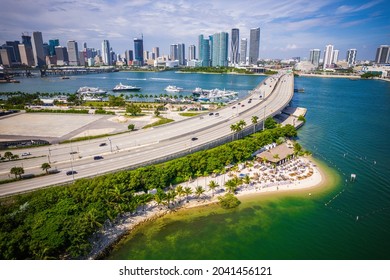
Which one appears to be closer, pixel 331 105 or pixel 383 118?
pixel 383 118

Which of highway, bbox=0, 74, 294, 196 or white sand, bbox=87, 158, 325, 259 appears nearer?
white sand, bbox=87, 158, 325, 259

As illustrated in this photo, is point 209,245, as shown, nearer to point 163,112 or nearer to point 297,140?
point 297,140

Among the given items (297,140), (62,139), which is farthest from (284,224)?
(62,139)

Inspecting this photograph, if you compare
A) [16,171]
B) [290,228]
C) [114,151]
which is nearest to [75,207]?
[16,171]

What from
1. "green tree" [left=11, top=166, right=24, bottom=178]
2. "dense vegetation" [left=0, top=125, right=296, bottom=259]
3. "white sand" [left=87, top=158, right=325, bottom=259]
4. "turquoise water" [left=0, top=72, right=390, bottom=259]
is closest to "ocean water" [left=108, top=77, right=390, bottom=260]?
"turquoise water" [left=0, top=72, right=390, bottom=259]

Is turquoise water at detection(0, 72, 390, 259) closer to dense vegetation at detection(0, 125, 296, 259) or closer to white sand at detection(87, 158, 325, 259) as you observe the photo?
white sand at detection(87, 158, 325, 259)

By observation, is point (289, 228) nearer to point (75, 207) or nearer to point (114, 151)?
point (75, 207)
